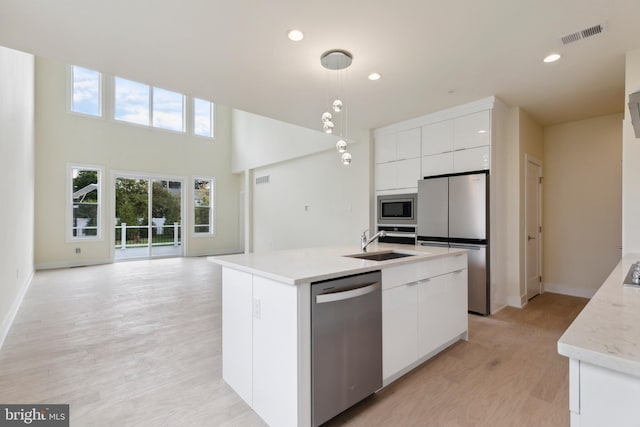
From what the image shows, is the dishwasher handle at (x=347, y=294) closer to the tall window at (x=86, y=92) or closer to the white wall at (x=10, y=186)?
the white wall at (x=10, y=186)

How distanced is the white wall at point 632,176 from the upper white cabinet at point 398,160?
220 centimetres

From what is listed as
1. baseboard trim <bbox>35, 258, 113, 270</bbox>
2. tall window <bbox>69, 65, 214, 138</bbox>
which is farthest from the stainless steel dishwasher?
baseboard trim <bbox>35, 258, 113, 270</bbox>

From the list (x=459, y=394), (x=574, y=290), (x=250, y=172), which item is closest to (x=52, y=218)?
(x=250, y=172)

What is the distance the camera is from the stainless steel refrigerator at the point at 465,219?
3779 millimetres

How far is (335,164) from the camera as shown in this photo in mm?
6301

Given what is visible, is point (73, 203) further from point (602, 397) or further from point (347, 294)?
point (602, 397)

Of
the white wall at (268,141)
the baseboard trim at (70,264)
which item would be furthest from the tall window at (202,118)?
the baseboard trim at (70,264)

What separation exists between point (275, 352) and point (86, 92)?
8.75 meters

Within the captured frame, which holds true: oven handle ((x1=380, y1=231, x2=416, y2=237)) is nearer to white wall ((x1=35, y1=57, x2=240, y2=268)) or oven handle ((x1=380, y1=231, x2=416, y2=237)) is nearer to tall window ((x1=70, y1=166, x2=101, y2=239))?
white wall ((x1=35, y1=57, x2=240, y2=268))

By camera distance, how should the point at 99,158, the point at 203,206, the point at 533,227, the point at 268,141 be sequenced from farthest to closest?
the point at 203,206 < the point at 268,141 < the point at 99,158 < the point at 533,227

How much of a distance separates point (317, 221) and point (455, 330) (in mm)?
4201

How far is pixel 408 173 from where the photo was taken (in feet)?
15.4

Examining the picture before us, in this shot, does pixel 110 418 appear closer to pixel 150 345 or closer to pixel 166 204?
pixel 150 345

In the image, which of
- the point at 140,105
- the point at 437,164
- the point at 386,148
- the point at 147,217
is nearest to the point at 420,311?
the point at 437,164
